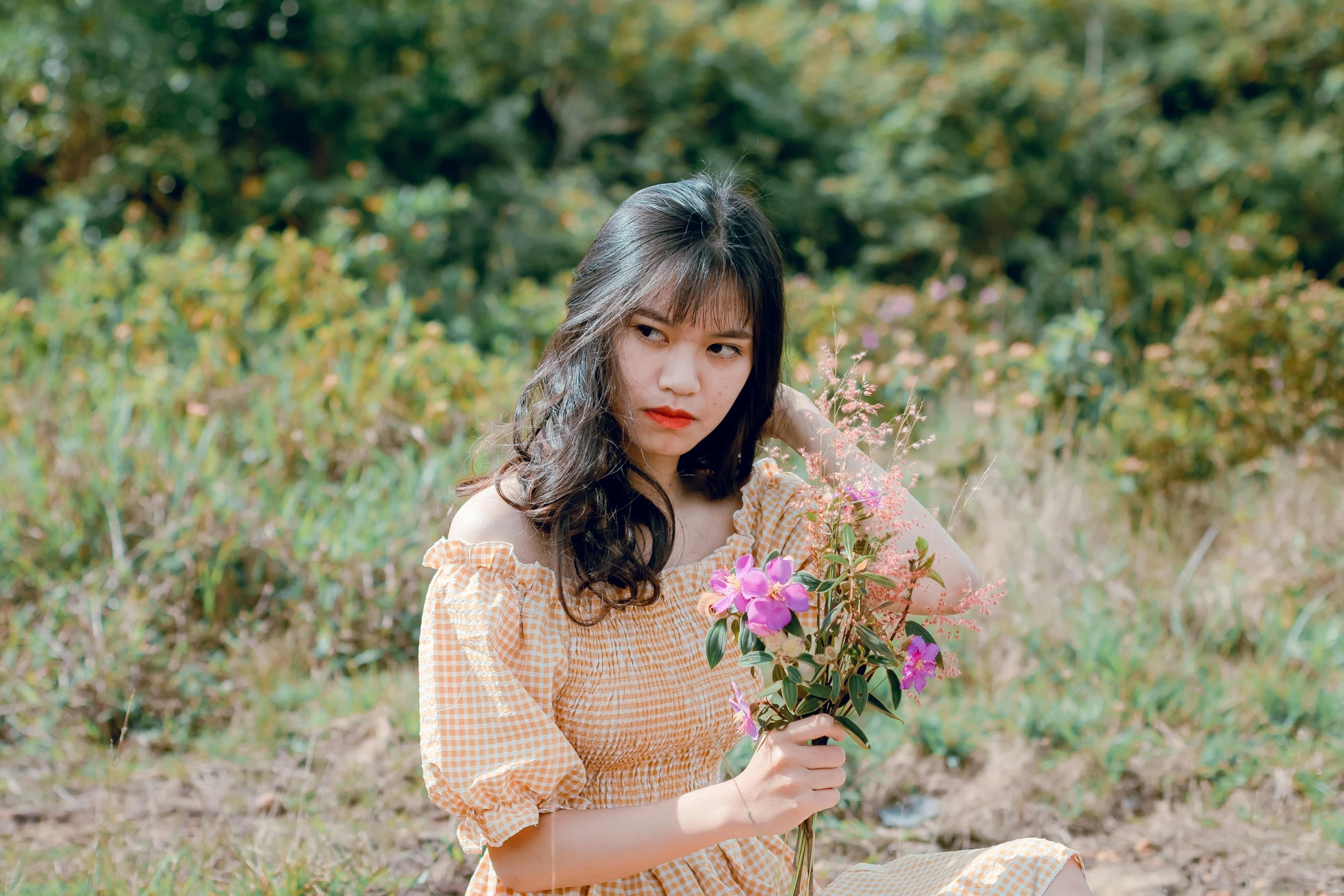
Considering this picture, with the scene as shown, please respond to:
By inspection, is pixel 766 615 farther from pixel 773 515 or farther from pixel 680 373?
pixel 773 515

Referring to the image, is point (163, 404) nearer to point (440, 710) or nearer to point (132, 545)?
point (132, 545)

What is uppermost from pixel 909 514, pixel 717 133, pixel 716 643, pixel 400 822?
pixel 716 643

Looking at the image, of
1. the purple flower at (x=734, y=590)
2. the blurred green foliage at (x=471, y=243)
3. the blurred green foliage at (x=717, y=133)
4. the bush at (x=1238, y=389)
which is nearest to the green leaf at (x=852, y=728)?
the purple flower at (x=734, y=590)

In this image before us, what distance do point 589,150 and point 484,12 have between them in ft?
2.99

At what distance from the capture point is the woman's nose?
69.7 inches

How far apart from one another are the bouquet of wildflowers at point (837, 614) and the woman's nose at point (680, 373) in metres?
0.30

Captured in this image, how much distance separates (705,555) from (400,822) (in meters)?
1.22

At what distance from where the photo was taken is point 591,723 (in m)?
1.79

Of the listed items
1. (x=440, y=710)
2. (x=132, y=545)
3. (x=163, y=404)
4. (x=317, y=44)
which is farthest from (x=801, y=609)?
(x=317, y=44)

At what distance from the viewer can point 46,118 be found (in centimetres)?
592

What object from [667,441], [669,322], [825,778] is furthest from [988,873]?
[669,322]

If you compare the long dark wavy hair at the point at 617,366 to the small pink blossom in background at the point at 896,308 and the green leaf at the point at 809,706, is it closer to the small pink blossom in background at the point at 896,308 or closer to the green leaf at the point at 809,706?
the green leaf at the point at 809,706

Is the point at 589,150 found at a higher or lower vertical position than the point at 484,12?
lower

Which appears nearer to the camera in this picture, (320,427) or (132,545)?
(132,545)
